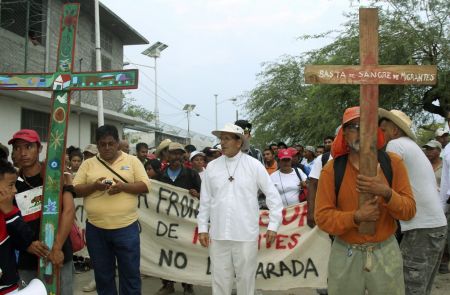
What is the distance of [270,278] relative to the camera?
5699mm

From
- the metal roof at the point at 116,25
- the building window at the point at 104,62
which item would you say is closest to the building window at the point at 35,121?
the building window at the point at 104,62

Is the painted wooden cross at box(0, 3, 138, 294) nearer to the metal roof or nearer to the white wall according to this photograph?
the white wall

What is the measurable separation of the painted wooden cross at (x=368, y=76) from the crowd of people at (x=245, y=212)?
159 mm

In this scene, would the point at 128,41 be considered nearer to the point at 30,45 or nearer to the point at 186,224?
the point at 30,45

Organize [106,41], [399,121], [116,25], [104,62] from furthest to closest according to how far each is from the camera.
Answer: [106,41] → [104,62] → [116,25] → [399,121]

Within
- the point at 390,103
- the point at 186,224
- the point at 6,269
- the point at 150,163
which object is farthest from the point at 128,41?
the point at 6,269

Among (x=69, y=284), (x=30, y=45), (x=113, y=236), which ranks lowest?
(x=69, y=284)

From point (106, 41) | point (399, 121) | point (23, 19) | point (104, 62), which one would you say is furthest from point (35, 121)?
point (399, 121)

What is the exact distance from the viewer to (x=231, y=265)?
169 inches

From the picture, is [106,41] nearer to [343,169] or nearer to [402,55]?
[402,55]

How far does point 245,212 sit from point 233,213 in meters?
0.11

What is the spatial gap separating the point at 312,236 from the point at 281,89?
851 inches

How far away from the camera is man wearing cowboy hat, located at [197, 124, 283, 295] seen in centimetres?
424

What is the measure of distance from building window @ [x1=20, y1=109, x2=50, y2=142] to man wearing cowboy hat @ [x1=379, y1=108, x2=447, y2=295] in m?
14.4
